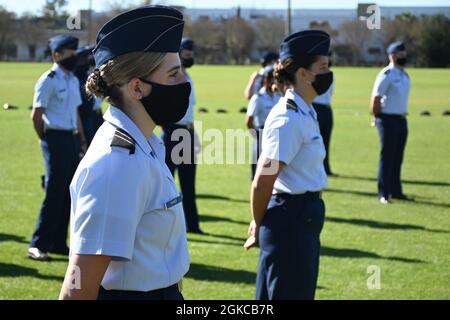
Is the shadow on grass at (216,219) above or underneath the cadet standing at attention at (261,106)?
underneath

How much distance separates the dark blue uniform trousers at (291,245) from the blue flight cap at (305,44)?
101 centimetres

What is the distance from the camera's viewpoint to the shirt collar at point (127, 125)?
292 cm

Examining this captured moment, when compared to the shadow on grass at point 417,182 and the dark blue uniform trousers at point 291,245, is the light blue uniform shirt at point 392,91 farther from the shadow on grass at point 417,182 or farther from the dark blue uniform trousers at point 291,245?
the dark blue uniform trousers at point 291,245

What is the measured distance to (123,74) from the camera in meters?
2.98

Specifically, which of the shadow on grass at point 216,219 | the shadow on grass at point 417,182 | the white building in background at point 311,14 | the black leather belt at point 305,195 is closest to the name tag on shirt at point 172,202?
the black leather belt at point 305,195

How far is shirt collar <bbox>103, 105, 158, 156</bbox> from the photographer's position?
2.92 metres

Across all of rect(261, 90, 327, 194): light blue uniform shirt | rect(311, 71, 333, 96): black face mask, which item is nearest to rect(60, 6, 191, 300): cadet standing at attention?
rect(261, 90, 327, 194): light blue uniform shirt

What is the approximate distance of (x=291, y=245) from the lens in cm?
503

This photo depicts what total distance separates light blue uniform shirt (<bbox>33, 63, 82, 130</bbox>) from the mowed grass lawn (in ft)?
4.95

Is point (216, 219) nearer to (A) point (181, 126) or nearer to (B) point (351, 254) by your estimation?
(A) point (181, 126)

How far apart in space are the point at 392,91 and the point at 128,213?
35.9ft

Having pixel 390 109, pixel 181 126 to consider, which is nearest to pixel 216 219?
pixel 181 126
